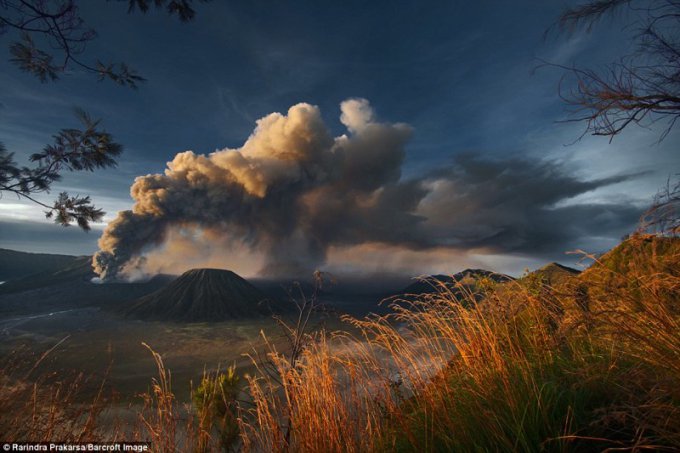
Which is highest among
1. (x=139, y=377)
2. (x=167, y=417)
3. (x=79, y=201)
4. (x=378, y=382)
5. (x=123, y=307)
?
(x=79, y=201)

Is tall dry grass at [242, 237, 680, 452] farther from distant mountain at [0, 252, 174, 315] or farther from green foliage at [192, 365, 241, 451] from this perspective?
distant mountain at [0, 252, 174, 315]

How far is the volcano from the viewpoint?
148 meters

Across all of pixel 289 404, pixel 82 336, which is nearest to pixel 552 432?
pixel 289 404

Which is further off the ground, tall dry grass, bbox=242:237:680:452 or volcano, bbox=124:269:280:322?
tall dry grass, bbox=242:237:680:452

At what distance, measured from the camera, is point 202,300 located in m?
161

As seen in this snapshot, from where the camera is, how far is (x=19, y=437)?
3820 millimetres

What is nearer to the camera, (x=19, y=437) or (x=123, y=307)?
(x=19, y=437)

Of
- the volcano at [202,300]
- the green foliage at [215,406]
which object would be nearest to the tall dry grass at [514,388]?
the green foliage at [215,406]

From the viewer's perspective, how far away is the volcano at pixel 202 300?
148 m

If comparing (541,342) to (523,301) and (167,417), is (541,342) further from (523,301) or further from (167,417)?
(167,417)

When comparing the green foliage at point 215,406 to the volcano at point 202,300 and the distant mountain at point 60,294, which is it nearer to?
the volcano at point 202,300

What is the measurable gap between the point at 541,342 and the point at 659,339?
0.95m

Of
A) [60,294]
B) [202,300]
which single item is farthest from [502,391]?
[60,294]

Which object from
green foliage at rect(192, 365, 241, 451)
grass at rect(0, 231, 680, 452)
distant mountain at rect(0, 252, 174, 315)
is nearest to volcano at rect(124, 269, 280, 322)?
distant mountain at rect(0, 252, 174, 315)
